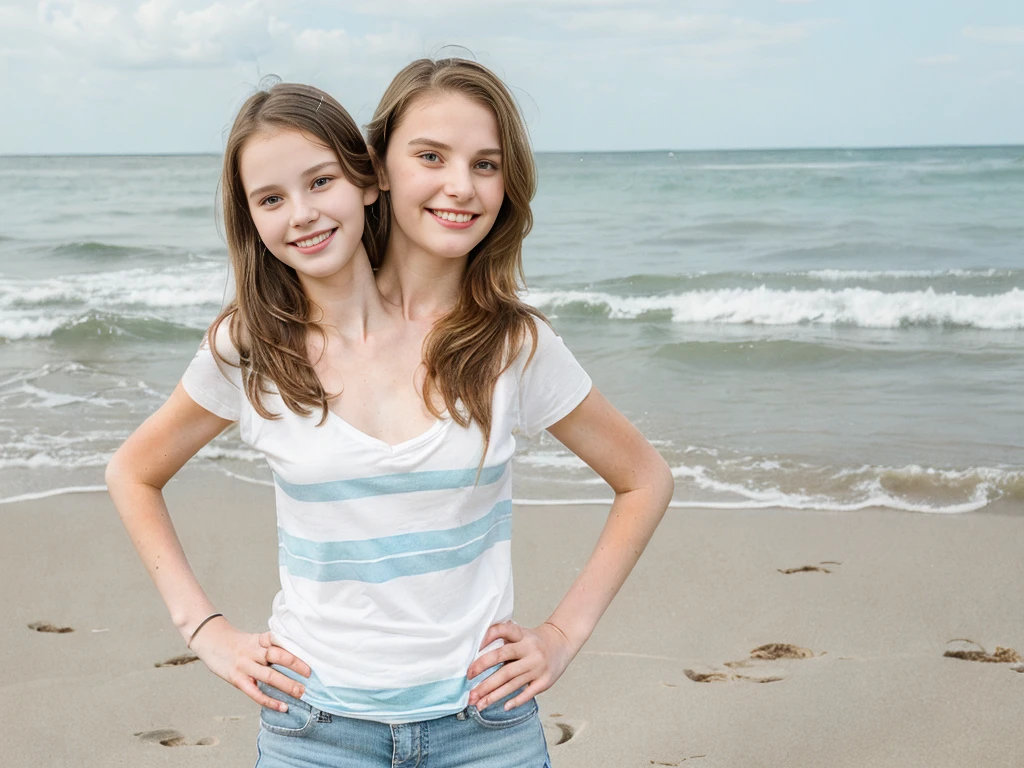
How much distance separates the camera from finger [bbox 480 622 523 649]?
1.95 m

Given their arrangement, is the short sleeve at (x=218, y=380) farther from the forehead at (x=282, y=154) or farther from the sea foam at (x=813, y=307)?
the sea foam at (x=813, y=307)

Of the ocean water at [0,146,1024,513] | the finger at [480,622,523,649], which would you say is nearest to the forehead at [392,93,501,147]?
the finger at [480,622,523,649]

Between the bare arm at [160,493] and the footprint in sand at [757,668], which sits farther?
the footprint in sand at [757,668]

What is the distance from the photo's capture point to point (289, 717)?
191 centimetres

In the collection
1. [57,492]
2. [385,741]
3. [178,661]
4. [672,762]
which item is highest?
[385,741]

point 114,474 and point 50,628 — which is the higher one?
point 114,474

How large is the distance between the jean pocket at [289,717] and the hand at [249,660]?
1 cm

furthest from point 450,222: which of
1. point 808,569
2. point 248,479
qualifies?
point 248,479

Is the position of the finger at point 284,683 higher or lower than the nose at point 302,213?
lower

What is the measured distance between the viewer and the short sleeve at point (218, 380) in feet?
6.45

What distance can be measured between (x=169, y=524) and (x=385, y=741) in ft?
2.17

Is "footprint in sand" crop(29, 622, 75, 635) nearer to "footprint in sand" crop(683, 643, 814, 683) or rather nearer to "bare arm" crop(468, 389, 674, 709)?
"footprint in sand" crop(683, 643, 814, 683)

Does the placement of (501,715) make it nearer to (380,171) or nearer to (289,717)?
(289,717)

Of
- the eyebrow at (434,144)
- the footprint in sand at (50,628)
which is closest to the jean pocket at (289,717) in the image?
the eyebrow at (434,144)
